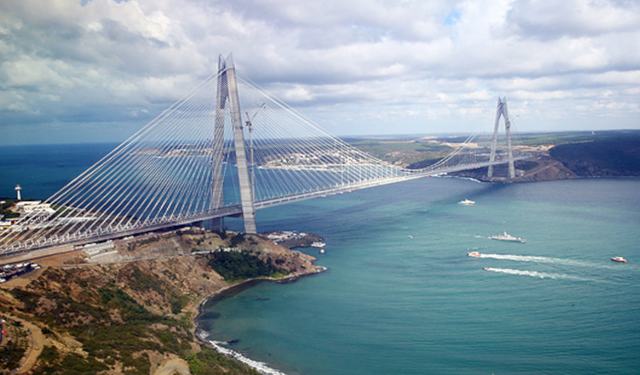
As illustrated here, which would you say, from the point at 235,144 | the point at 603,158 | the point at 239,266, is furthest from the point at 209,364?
the point at 603,158

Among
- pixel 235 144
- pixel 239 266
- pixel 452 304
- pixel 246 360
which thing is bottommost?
pixel 246 360

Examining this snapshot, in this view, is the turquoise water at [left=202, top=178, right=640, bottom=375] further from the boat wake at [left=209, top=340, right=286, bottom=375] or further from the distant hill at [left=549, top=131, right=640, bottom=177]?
the distant hill at [left=549, top=131, right=640, bottom=177]

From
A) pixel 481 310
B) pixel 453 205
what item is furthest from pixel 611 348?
pixel 453 205

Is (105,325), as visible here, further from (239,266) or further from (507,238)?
(507,238)

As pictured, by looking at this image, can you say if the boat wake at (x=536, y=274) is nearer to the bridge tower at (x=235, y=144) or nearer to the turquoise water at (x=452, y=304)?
the turquoise water at (x=452, y=304)

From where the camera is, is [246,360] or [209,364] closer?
[209,364]

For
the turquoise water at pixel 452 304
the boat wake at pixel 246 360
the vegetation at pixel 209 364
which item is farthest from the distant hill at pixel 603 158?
the vegetation at pixel 209 364
